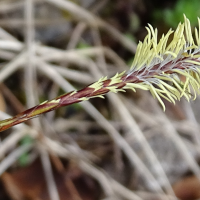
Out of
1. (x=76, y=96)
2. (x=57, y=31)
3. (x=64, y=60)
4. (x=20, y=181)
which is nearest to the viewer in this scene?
(x=76, y=96)

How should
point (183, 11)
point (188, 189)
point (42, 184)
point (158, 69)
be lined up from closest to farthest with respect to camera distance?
point (158, 69) < point (42, 184) < point (188, 189) < point (183, 11)

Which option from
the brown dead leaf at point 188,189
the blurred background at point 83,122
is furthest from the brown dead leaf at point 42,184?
the brown dead leaf at point 188,189

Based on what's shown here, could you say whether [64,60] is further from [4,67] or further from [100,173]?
[100,173]

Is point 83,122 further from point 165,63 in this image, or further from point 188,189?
point 165,63

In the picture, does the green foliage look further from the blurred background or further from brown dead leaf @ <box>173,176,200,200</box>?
brown dead leaf @ <box>173,176,200,200</box>

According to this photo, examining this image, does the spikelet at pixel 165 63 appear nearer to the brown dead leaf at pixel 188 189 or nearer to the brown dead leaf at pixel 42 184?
the brown dead leaf at pixel 42 184

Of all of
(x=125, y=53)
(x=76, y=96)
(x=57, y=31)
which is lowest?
(x=76, y=96)

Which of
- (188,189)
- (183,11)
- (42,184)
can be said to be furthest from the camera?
(183,11)

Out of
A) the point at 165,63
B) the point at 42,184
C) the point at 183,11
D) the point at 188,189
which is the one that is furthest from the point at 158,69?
the point at 183,11


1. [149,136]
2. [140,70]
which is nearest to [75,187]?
[149,136]
